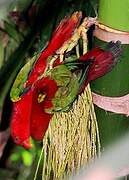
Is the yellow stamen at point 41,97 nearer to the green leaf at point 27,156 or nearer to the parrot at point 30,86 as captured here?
the parrot at point 30,86

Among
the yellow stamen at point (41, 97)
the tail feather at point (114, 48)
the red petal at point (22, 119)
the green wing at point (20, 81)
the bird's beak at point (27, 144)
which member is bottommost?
the bird's beak at point (27, 144)

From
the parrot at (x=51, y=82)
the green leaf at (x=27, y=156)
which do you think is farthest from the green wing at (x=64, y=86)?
the green leaf at (x=27, y=156)

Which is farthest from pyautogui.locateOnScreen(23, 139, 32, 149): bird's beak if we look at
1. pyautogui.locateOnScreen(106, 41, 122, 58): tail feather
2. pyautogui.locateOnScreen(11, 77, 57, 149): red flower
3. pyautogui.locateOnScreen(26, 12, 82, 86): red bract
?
pyautogui.locateOnScreen(106, 41, 122, 58): tail feather

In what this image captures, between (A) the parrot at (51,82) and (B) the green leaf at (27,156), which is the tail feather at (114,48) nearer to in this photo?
(A) the parrot at (51,82)

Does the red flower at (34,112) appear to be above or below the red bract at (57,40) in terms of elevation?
below

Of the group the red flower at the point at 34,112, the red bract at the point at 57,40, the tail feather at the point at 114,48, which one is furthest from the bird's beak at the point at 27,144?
the tail feather at the point at 114,48

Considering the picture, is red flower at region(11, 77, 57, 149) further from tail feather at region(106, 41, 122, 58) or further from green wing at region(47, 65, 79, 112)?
tail feather at region(106, 41, 122, 58)

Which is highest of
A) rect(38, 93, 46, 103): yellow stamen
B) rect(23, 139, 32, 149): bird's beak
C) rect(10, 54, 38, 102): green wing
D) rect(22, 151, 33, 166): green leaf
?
rect(10, 54, 38, 102): green wing

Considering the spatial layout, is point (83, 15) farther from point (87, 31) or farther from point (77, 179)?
point (77, 179)

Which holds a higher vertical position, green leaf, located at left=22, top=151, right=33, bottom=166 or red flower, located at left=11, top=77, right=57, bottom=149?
red flower, located at left=11, top=77, right=57, bottom=149

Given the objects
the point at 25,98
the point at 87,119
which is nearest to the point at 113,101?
the point at 87,119
